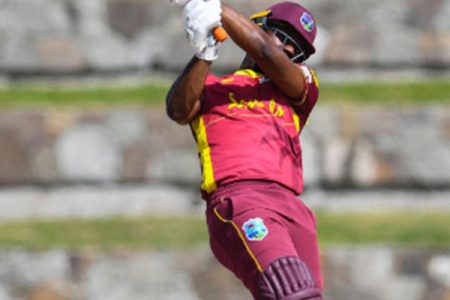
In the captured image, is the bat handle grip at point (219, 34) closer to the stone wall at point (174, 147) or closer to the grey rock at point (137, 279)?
the grey rock at point (137, 279)

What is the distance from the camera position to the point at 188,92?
545 centimetres

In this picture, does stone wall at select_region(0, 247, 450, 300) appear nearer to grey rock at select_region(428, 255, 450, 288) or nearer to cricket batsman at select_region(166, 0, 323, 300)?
grey rock at select_region(428, 255, 450, 288)

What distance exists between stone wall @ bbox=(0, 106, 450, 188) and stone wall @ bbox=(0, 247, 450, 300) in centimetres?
107

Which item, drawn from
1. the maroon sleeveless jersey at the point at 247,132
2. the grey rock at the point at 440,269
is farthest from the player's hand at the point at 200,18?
the grey rock at the point at 440,269

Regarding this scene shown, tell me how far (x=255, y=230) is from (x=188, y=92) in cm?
65

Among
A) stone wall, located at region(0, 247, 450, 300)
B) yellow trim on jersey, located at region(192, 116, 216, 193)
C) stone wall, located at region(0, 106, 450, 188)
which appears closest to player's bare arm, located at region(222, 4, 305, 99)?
yellow trim on jersey, located at region(192, 116, 216, 193)

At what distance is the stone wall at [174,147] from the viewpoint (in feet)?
29.3

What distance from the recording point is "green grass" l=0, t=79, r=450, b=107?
9172mm

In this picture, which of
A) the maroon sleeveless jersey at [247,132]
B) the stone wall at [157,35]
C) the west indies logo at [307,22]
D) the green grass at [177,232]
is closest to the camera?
the maroon sleeveless jersey at [247,132]

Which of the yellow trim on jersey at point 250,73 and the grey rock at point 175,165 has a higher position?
the yellow trim on jersey at point 250,73

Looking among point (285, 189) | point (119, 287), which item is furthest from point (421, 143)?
point (285, 189)

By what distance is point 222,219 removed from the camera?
5426 mm

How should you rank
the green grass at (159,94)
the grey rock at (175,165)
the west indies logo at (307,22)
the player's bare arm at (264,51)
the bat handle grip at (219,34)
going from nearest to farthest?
1. the bat handle grip at (219,34)
2. the player's bare arm at (264,51)
3. the west indies logo at (307,22)
4. the grey rock at (175,165)
5. the green grass at (159,94)

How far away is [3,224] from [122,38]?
2010 mm
